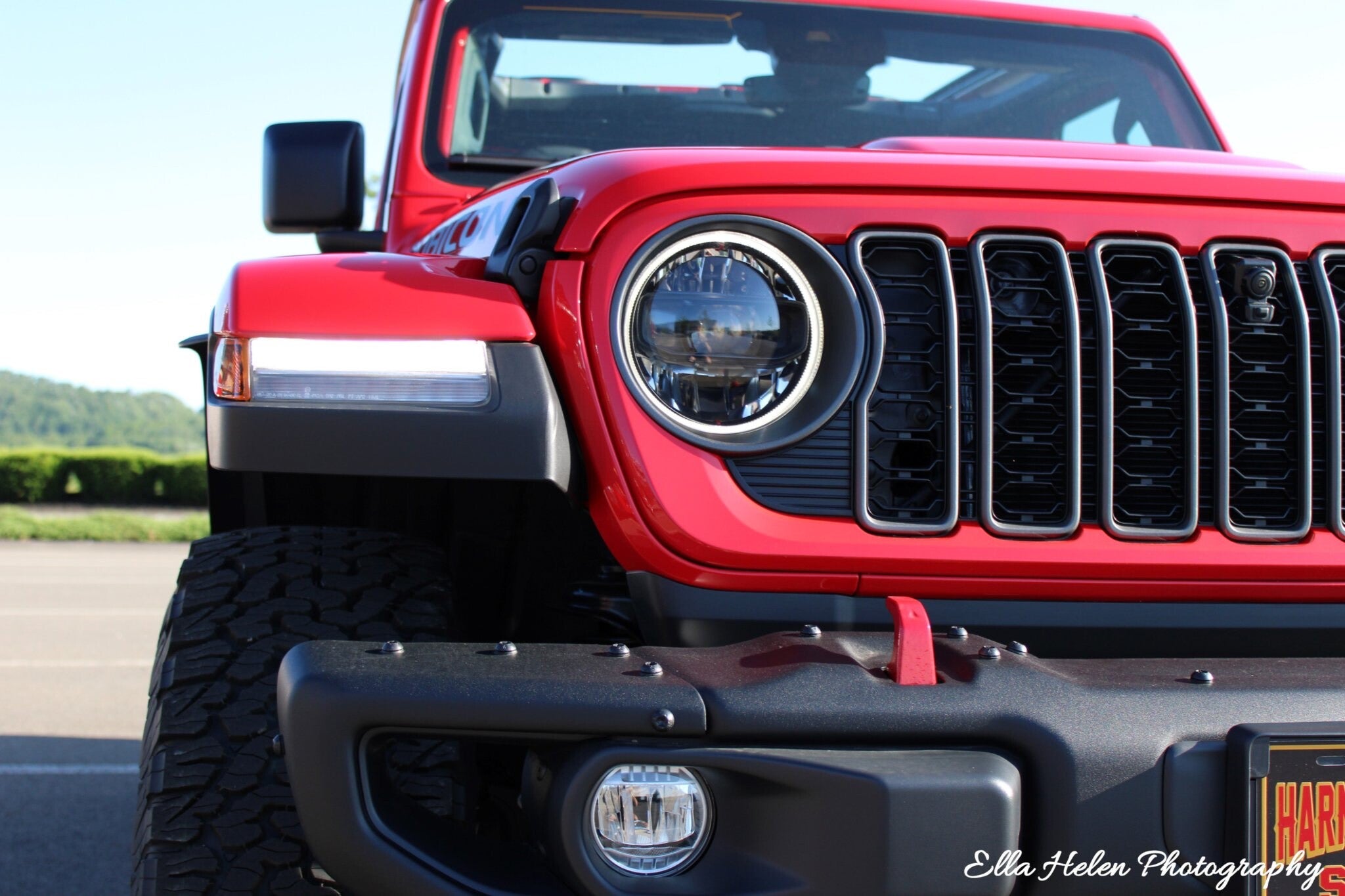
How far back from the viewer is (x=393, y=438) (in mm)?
1513

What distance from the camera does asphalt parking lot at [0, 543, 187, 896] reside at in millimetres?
3127

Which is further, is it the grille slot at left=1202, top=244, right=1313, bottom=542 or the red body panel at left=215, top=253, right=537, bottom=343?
the grille slot at left=1202, top=244, right=1313, bottom=542

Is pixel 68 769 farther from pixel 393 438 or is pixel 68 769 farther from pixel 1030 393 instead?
pixel 1030 393

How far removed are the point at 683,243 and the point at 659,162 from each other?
4.6 inches

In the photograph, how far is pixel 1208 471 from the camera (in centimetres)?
170

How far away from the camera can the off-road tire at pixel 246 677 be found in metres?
1.48

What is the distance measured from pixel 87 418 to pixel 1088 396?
4590 cm

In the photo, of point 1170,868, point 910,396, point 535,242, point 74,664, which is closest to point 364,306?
point 535,242

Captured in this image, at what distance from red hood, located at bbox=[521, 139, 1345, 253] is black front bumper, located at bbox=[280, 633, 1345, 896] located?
59cm

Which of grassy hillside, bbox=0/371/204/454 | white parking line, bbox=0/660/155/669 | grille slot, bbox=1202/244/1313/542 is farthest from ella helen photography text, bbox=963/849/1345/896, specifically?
grassy hillside, bbox=0/371/204/454

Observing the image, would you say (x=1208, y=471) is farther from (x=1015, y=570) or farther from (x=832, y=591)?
(x=832, y=591)

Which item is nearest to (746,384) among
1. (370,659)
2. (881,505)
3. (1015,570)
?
(881,505)

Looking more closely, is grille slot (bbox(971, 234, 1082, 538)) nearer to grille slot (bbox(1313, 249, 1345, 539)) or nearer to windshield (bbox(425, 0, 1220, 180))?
grille slot (bbox(1313, 249, 1345, 539))

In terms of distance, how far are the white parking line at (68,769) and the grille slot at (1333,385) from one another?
11.4 ft
